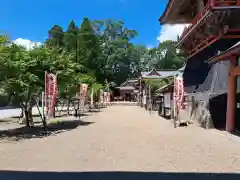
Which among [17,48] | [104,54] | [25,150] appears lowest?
[25,150]

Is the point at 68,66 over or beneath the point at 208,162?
over

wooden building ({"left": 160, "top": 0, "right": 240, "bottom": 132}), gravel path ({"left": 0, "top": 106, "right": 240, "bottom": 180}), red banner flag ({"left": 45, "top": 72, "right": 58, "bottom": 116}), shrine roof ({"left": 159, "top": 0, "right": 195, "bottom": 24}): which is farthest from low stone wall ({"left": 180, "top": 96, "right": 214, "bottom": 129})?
red banner flag ({"left": 45, "top": 72, "right": 58, "bottom": 116})

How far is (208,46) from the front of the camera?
1867 cm

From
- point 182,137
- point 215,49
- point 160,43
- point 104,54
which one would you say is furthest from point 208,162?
point 160,43

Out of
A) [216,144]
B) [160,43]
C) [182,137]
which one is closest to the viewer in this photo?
[216,144]

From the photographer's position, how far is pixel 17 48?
15.9 meters

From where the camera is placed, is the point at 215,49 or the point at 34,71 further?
the point at 215,49

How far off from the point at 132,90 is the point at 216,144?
76541 millimetres

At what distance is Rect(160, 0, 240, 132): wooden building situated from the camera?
1590cm

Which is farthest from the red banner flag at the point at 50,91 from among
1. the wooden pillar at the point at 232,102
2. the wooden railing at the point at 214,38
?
the wooden railing at the point at 214,38

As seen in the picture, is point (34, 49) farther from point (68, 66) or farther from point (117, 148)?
point (117, 148)
